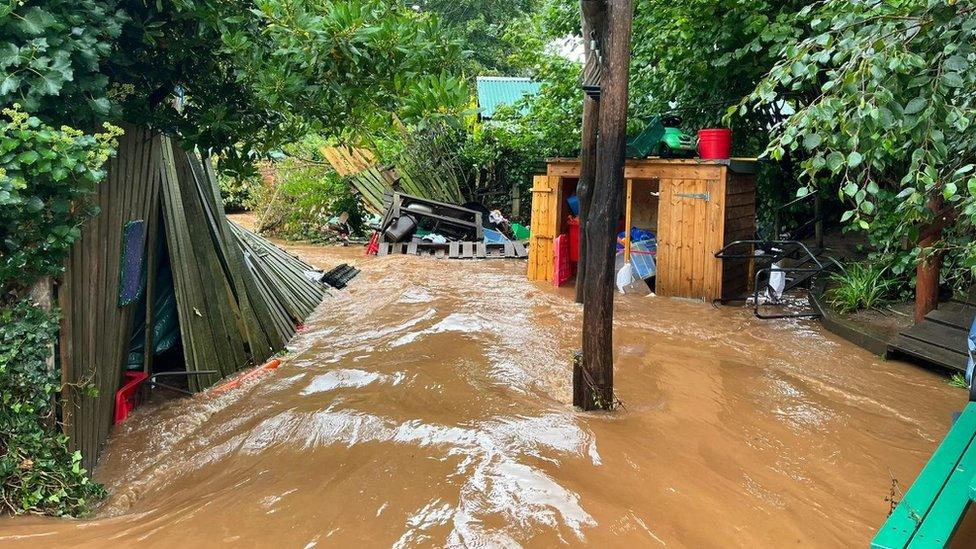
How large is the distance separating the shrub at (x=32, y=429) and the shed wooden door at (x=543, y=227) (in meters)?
8.00

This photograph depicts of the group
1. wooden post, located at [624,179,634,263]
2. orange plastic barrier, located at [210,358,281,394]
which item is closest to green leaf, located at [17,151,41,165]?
orange plastic barrier, located at [210,358,281,394]

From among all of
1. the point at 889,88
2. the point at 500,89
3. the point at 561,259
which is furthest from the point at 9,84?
the point at 500,89

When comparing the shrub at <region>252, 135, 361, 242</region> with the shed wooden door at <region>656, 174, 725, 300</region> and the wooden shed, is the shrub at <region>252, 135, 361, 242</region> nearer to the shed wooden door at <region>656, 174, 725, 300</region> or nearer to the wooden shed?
the wooden shed

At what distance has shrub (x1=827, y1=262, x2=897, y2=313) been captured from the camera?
8055mm

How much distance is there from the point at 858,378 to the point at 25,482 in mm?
6167

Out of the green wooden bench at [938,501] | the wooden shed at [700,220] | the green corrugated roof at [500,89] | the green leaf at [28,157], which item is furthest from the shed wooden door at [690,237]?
the green corrugated roof at [500,89]

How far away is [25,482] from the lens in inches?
126

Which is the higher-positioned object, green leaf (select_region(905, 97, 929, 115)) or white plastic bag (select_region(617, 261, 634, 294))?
green leaf (select_region(905, 97, 929, 115))

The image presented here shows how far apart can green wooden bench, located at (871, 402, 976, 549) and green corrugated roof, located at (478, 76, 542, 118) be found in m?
17.1

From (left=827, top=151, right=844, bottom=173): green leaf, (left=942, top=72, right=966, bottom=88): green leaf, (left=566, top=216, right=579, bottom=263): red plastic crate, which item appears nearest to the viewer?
(left=942, top=72, right=966, bottom=88): green leaf

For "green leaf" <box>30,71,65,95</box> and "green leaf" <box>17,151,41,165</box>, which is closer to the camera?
"green leaf" <box>17,151,41,165</box>

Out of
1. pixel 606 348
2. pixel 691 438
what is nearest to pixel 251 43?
pixel 606 348

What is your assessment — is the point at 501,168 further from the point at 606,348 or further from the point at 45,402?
the point at 45,402

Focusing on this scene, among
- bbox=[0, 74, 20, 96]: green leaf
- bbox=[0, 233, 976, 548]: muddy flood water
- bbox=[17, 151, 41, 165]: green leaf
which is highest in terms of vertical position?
bbox=[0, 74, 20, 96]: green leaf
